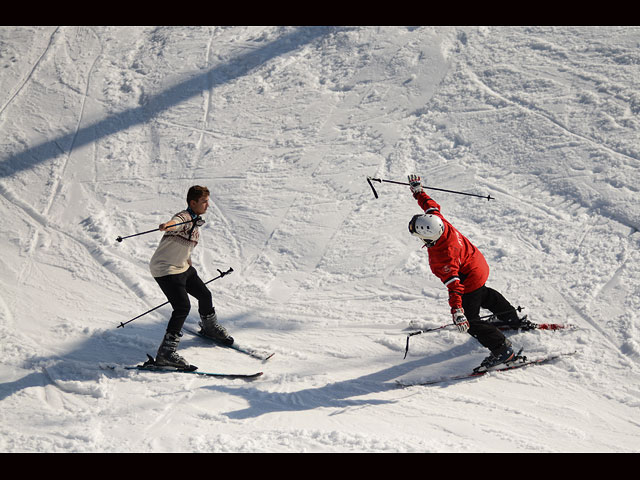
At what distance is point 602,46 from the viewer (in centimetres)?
888

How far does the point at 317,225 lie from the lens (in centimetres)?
756

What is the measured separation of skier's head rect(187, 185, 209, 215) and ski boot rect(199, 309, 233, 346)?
121 centimetres

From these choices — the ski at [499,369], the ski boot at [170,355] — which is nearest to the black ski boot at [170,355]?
the ski boot at [170,355]

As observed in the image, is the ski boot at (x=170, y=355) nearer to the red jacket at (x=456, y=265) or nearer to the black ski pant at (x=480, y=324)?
the red jacket at (x=456, y=265)

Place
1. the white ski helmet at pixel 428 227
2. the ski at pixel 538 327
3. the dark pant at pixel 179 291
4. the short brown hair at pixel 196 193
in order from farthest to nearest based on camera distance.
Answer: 1. the ski at pixel 538 327
2. the dark pant at pixel 179 291
3. the short brown hair at pixel 196 193
4. the white ski helmet at pixel 428 227

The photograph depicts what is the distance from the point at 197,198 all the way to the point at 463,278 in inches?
99.0

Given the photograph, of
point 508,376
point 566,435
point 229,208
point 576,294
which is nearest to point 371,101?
point 229,208

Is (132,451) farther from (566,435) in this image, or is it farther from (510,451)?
(566,435)

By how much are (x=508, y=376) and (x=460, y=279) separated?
3.30ft

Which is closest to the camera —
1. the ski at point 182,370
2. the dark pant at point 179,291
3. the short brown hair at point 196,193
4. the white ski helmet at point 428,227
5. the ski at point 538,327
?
the white ski helmet at point 428,227

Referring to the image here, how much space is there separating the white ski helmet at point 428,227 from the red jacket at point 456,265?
0.09 m

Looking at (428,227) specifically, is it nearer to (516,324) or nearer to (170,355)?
(516,324)

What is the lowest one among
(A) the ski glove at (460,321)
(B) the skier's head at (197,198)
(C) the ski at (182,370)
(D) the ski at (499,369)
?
(C) the ski at (182,370)

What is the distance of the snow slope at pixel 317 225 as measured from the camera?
16.1 feet
